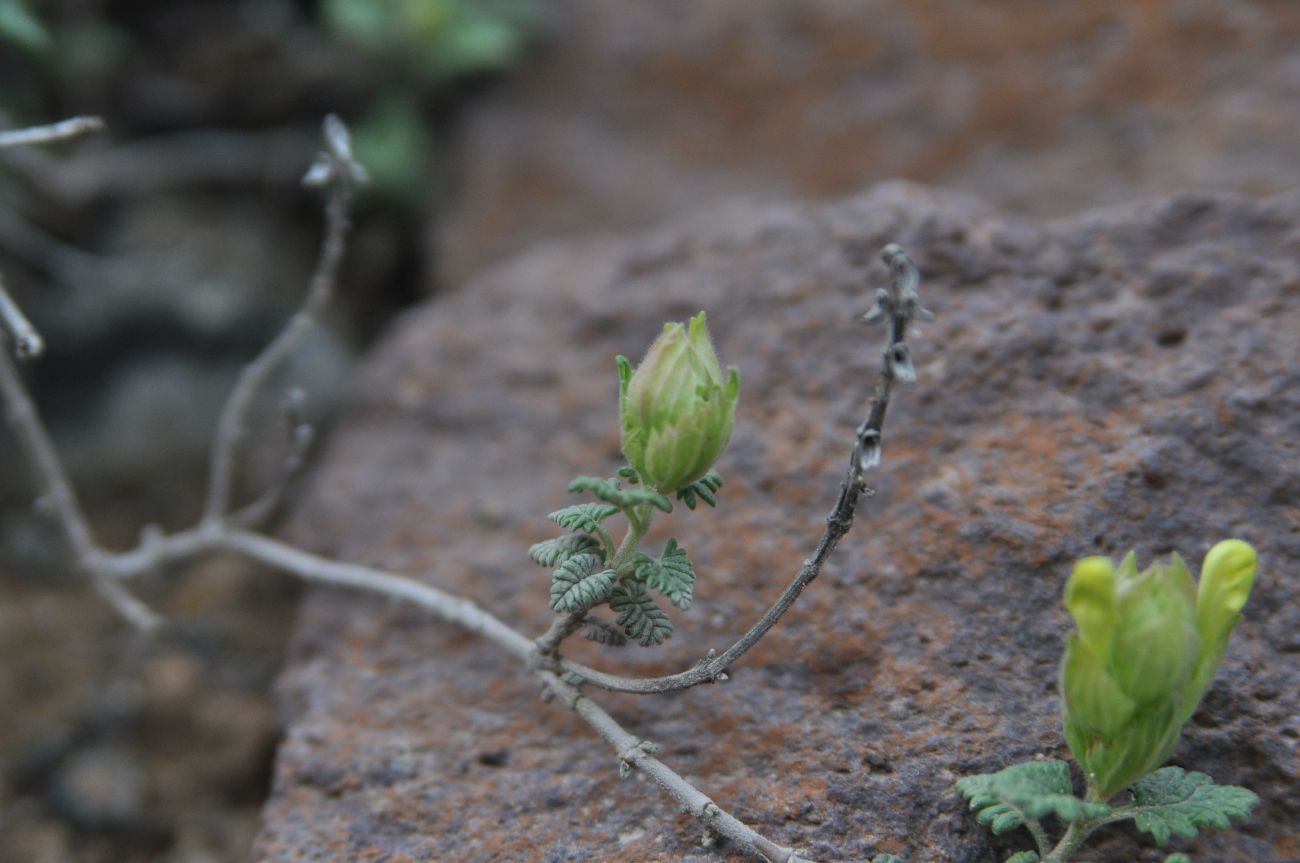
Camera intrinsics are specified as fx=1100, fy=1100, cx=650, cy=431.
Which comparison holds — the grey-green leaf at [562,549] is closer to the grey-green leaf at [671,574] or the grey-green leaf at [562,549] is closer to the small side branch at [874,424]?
the grey-green leaf at [671,574]

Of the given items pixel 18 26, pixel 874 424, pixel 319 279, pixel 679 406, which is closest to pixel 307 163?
pixel 18 26

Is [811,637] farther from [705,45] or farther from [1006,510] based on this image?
[705,45]

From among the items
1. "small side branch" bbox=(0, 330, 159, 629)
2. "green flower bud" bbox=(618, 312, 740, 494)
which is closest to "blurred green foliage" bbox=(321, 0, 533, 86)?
"small side branch" bbox=(0, 330, 159, 629)

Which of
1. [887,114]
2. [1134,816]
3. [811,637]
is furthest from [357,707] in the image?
[887,114]

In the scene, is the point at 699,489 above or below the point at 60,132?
below

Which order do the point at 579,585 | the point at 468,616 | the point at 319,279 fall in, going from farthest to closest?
the point at 319,279
the point at 468,616
the point at 579,585

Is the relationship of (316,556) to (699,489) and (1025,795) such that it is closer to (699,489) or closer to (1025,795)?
(699,489)

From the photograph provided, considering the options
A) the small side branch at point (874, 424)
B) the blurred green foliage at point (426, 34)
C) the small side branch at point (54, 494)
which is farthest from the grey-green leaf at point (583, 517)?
the blurred green foliage at point (426, 34)
